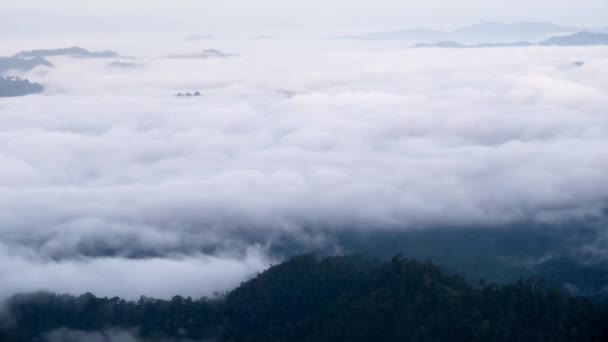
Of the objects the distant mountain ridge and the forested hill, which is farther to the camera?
the distant mountain ridge

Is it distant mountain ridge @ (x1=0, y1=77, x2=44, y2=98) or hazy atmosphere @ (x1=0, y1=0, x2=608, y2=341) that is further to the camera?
distant mountain ridge @ (x1=0, y1=77, x2=44, y2=98)

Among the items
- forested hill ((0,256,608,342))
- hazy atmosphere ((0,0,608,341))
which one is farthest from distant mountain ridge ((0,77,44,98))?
forested hill ((0,256,608,342))

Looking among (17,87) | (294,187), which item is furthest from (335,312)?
(17,87)

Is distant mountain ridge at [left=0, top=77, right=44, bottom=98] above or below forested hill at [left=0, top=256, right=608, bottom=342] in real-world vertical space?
above

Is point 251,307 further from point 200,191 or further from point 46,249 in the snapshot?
point 200,191

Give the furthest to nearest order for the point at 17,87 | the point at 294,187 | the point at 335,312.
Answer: the point at 17,87 → the point at 294,187 → the point at 335,312

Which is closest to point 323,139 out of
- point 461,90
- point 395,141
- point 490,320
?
point 395,141

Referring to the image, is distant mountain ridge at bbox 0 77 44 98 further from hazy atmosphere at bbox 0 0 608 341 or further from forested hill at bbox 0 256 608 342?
forested hill at bbox 0 256 608 342

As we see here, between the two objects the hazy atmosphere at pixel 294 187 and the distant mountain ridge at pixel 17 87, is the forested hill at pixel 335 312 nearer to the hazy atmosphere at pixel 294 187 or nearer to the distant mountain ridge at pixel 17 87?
the hazy atmosphere at pixel 294 187

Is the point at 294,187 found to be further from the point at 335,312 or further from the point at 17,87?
the point at 17,87
